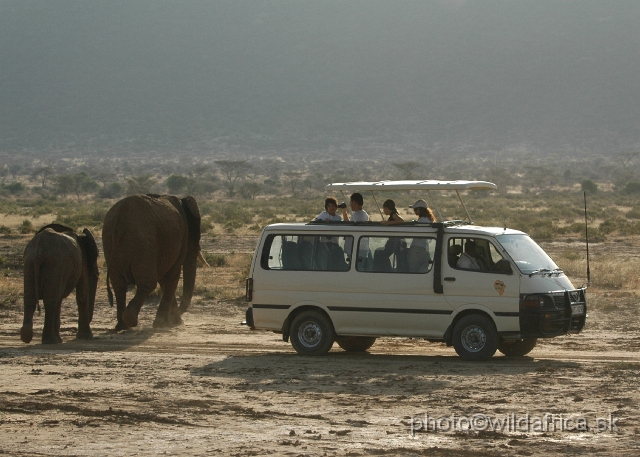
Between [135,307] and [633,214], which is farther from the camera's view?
[633,214]

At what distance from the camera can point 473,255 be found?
1347cm

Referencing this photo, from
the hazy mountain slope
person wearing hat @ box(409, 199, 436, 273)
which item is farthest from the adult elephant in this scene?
the hazy mountain slope

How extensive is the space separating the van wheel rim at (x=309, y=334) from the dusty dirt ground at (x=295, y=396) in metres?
0.30

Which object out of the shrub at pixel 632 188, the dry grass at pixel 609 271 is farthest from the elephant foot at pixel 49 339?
the shrub at pixel 632 188

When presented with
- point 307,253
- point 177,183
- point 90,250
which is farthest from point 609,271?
point 177,183

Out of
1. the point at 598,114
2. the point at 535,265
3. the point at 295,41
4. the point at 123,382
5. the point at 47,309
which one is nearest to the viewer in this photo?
the point at 123,382

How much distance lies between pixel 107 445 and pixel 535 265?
6469mm

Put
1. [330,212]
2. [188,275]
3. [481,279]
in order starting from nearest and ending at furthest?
1. [481,279]
2. [330,212]
3. [188,275]

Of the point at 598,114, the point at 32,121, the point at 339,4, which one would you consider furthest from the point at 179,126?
the point at 598,114

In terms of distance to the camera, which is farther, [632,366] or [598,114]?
[598,114]

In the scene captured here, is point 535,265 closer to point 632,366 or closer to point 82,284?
point 632,366

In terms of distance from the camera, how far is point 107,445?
915 centimetres

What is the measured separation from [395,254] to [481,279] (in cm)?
123

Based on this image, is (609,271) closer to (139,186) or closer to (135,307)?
(135,307)
